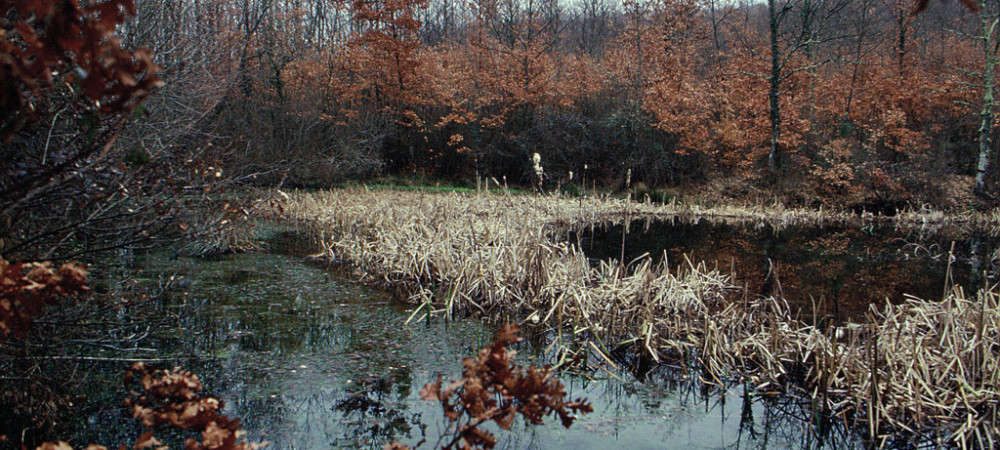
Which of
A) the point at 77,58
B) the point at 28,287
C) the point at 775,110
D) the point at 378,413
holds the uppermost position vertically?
the point at 775,110

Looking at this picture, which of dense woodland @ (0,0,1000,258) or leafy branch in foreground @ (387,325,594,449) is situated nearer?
leafy branch in foreground @ (387,325,594,449)

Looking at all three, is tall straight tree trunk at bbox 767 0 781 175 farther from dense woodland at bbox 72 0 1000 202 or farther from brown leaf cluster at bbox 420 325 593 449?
brown leaf cluster at bbox 420 325 593 449

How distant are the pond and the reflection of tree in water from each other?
253cm

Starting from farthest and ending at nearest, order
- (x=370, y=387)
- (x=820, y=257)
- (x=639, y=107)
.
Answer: (x=639, y=107)
(x=820, y=257)
(x=370, y=387)

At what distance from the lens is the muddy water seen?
3660 millimetres

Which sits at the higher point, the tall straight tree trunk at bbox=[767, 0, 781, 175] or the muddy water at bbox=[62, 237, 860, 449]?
the tall straight tree trunk at bbox=[767, 0, 781, 175]

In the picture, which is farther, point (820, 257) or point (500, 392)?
point (820, 257)

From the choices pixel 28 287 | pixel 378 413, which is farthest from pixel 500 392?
pixel 378 413

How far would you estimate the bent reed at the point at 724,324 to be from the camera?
145 inches

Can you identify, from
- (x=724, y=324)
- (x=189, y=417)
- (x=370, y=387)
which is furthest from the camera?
(x=724, y=324)

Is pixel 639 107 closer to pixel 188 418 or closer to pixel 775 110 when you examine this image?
pixel 775 110

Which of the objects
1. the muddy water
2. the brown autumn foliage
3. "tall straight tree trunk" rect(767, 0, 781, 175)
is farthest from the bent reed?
"tall straight tree trunk" rect(767, 0, 781, 175)

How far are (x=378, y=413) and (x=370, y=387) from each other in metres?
0.41

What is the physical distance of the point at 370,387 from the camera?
14.1ft
